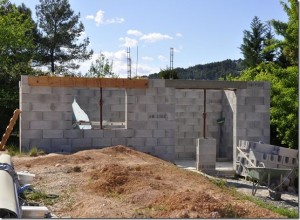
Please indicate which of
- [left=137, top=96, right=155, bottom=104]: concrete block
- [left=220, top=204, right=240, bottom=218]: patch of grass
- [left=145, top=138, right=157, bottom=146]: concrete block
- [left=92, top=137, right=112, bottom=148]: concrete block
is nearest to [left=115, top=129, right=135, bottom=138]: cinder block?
[left=92, top=137, right=112, bottom=148]: concrete block

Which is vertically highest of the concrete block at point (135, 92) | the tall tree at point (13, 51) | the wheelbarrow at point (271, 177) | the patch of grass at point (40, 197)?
the tall tree at point (13, 51)

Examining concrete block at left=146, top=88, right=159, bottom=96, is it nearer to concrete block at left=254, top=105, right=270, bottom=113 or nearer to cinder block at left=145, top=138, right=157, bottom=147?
cinder block at left=145, top=138, right=157, bottom=147

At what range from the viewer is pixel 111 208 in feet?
21.3

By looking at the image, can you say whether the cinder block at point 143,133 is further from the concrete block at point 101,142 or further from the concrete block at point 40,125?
the concrete block at point 40,125

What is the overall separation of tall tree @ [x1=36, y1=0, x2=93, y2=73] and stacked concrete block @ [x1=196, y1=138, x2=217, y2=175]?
69.0 feet

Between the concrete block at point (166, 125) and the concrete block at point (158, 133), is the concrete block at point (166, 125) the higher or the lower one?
the higher one

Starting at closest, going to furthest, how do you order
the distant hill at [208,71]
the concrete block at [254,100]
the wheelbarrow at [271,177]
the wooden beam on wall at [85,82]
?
the wheelbarrow at [271,177] < the wooden beam on wall at [85,82] < the concrete block at [254,100] < the distant hill at [208,71]

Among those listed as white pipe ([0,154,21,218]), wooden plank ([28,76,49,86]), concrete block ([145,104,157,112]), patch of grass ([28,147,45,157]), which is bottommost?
patch of grass ([28,147,45,157])

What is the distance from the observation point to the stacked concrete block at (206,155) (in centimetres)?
1335

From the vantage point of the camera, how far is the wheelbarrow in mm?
10726

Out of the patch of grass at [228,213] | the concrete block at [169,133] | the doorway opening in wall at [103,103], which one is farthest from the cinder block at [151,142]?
the patch of grass at [228,213]

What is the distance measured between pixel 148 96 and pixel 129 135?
1.23 meters

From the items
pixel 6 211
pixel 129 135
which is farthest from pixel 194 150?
pixel 6 211

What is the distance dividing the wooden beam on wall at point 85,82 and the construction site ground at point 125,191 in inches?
85.4
